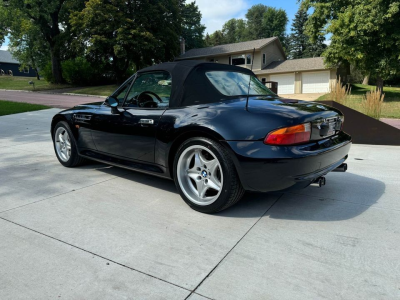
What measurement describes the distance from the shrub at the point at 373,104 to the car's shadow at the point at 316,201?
5.01 m

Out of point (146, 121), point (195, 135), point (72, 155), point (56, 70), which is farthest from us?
point (56, 70)

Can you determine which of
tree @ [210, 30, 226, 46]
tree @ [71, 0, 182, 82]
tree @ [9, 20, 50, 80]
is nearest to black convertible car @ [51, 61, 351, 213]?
tree @ [71, 0, 182, 82]

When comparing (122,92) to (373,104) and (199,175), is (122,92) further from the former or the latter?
(373,104)

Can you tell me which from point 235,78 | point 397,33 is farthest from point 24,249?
point 397,33

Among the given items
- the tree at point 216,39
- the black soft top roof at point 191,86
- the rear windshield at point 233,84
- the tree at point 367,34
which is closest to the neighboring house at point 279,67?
the tree at point 367,34

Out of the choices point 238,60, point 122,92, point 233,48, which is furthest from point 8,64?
point 122,92

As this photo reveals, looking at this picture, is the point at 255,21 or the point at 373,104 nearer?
the point at 373,104

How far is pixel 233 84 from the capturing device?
3564 millimetres

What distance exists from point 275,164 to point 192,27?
63.4 m

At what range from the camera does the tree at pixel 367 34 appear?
20.4 metres

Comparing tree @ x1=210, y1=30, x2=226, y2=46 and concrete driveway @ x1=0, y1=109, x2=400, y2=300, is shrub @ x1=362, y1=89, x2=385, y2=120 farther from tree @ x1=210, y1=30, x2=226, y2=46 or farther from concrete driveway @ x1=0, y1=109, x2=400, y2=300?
tree @ x1=210, y1=30, x2=226, y2=46

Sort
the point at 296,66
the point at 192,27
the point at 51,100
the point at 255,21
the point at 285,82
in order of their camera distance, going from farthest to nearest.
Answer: the point at 255,21
the point at 192,27
the point at 285,82
the point at 296,66
the point at 51,100

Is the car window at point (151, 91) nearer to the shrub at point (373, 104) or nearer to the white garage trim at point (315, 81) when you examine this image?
the shrub at point (373, 104)

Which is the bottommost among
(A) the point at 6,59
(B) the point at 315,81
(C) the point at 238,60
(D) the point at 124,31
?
(B) the point at 315,81
